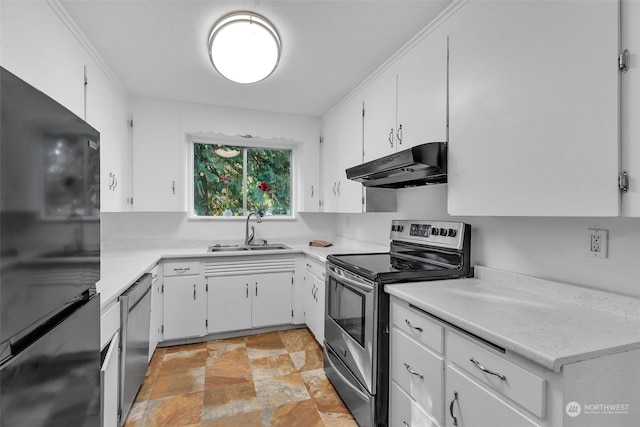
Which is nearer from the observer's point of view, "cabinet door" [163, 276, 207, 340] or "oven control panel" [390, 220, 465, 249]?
"oven control panel" [390, 220, 465, 249]

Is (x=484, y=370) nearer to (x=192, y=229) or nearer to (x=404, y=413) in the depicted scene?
(x=404, y=413)

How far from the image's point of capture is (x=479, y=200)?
4.75 ft

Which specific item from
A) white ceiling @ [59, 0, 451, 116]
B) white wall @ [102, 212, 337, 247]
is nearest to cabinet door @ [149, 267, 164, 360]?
white wall @ [102, 212, 337, 247]

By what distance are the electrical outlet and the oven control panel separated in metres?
0.59

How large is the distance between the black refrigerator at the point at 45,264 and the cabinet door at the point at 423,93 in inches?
64.4

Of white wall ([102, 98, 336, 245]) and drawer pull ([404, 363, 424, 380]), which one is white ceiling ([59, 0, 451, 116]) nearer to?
white wall ([102, 98, 336, 245])

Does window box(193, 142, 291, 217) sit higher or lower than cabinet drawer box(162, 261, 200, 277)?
higher

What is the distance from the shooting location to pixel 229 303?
2857 millimetres

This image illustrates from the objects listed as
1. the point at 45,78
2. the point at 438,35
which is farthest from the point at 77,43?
the point at 438,35

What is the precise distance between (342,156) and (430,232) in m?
1.26

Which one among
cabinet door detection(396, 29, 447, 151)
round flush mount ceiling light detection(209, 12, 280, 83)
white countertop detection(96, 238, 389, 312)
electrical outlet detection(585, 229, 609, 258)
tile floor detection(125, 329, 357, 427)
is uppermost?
round flush mount ceiling light detection(209, 12, 280, 83)

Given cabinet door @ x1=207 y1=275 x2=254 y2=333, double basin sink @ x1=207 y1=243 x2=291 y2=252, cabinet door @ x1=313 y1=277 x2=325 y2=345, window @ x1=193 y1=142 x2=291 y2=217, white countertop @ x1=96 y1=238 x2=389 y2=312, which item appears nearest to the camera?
white countertop @ x1=96 y1=238 x2=389 y2=312

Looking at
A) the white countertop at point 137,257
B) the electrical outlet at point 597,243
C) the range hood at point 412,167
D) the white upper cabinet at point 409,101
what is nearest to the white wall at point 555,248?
the electrical outlet at point 597,243

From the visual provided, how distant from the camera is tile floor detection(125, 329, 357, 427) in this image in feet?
5.89
